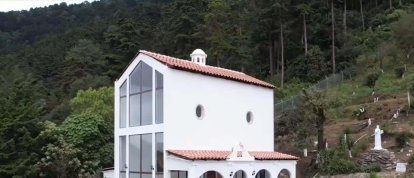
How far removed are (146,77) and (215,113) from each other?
10.9 ft

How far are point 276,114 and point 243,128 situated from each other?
14496 millimetres

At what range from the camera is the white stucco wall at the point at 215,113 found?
21528mm

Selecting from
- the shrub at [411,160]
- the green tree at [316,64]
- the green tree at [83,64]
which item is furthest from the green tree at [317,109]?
the green tree at [83,64]

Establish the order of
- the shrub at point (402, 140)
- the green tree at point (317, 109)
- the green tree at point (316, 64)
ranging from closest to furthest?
the shrub at point (402, 140)
the green tree at point (317, 109)
the green tree at point (316, 64)

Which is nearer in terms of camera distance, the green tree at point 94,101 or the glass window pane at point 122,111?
the glass window pane at point 122,111

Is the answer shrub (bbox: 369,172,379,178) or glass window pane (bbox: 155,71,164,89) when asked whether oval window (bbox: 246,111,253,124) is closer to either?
glass window pane (bbox: 155,71,164,89)

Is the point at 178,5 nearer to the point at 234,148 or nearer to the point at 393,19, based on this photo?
the point at 393,19

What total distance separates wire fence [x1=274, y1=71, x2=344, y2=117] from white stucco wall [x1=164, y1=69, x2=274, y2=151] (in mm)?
11923

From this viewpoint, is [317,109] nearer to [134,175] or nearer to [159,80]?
[159,80]

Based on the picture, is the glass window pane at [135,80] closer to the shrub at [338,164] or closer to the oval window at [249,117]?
the oval window at [249,117]

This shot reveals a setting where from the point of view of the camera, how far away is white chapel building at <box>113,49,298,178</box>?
2141 cm

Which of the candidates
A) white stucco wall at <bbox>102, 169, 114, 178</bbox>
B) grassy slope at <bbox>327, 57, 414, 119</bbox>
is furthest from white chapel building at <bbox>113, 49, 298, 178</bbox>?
grassy slope at <bbox>327, 57, 414, 119</bbox>

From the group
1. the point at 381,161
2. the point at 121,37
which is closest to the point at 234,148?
the point at 381,161

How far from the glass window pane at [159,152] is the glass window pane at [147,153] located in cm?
51
